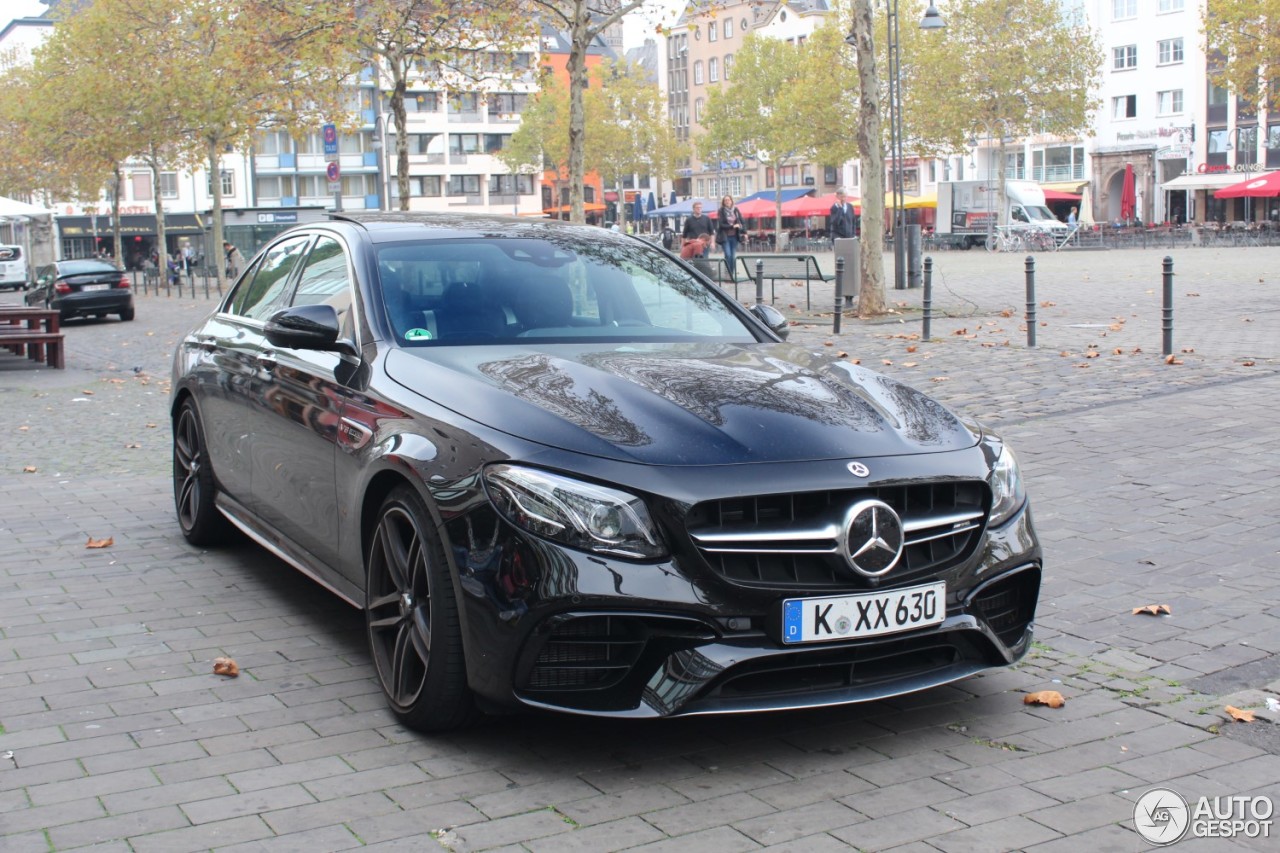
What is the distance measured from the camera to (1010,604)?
4379mm

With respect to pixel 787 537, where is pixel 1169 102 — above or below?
above

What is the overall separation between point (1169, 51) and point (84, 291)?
57863 mm

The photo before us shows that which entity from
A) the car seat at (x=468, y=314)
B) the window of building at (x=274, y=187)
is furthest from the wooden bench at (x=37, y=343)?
the window of building at (x=274, y=187)

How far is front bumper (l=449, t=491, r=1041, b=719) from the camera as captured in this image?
377cm

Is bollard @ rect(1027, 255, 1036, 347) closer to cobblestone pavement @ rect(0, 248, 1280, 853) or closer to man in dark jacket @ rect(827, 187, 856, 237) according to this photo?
cobblestone pavement @ rect(0, 248, 1280, 853)

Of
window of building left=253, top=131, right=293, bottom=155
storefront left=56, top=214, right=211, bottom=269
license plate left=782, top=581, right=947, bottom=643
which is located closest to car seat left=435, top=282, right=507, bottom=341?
license plate left=782, top=581, right=947, bottom=643

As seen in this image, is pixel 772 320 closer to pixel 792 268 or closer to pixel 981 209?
pixel 792 268

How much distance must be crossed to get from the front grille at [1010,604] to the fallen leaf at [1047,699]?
0.88 feet

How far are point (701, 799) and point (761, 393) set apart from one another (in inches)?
50.0

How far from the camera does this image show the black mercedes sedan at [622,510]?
3803mm

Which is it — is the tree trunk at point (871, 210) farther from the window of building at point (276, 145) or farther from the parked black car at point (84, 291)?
the window of building at point (276, 145)

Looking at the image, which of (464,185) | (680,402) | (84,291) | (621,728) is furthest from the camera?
(464,185)

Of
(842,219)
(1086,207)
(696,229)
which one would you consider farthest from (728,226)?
(1086,207)

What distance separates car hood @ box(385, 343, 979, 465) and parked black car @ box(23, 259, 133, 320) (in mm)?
27550
